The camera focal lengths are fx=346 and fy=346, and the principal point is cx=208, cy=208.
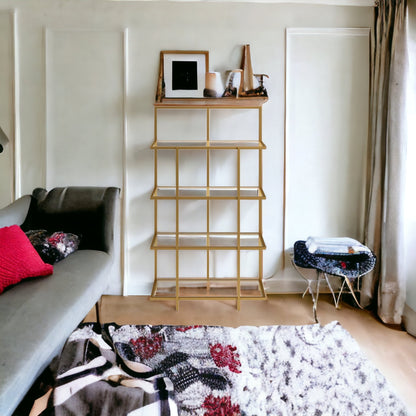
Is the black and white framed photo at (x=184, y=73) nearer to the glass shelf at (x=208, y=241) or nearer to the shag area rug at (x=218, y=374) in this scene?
the glass shelf at (x=208, y=241)

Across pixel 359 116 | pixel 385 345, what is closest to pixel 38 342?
pixel 385 345

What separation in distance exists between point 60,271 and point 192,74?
1.67 meters

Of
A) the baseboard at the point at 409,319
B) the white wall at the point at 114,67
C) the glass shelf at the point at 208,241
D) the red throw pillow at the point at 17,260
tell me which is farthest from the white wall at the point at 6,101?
the baseboard at the point at 409,319

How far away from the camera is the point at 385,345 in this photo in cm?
202

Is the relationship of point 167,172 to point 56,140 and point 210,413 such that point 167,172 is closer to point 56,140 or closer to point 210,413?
point 56,140

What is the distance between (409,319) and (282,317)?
2.60ft

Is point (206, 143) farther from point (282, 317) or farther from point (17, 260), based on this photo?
point (17, 260)

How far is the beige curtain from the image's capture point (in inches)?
87.4

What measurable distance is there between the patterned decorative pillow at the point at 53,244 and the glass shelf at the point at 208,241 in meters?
0.56

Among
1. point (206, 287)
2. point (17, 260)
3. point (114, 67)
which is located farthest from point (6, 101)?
point (206, 287)

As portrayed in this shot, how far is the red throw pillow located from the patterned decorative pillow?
0.35 feet

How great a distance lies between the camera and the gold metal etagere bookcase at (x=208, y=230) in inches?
95.6

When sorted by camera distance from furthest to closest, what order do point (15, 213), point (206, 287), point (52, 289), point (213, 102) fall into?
point (206, 287), point (213, 102), point (15, 213), point (52, 289)

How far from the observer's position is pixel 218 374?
65.9 inches
